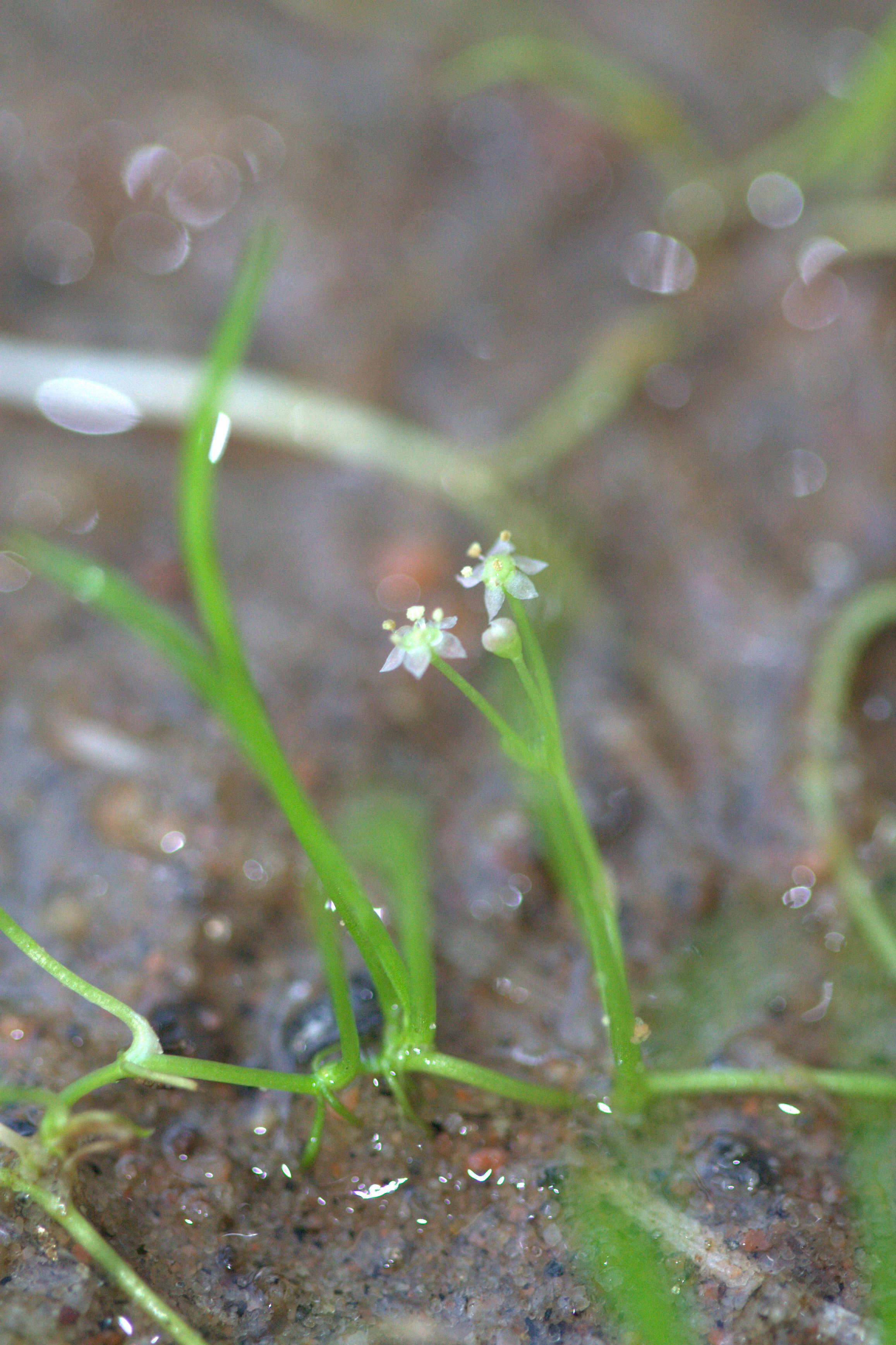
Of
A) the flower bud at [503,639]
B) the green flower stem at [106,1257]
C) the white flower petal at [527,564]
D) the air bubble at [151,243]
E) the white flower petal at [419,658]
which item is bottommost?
the green flower stem at [106,1257]

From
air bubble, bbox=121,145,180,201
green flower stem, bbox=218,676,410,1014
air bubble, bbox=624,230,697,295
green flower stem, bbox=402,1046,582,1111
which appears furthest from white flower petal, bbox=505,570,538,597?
air bubble, bbox=121,145,180,201

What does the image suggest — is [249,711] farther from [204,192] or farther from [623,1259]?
[204,192]

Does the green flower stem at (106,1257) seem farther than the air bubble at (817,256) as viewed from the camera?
No

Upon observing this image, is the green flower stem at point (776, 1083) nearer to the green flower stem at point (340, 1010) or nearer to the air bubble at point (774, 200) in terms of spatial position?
the green flower stem at point (340, 1010)

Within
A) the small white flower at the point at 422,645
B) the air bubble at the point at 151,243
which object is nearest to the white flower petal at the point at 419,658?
the small white flower at the point at 422,645

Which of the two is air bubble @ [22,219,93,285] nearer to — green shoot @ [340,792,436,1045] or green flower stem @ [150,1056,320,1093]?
green shoot @ [340,792,436,1045]

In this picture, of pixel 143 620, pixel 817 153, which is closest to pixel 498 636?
pixel 143 620

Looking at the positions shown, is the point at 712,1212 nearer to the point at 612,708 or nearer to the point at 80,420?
the point at 612,708
